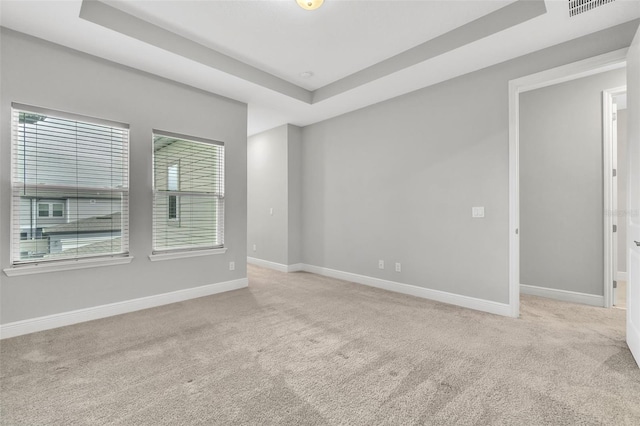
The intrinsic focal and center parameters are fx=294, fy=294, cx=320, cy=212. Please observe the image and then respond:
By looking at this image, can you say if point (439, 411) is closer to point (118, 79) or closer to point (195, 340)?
point (195, 340)

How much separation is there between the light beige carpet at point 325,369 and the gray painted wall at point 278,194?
7.40ft

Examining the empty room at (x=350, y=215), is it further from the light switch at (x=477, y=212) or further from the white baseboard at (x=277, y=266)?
the white baseboard at (x=277, y=266)

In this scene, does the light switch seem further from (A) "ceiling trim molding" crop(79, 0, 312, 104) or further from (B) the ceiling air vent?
(A) "ceiling trim molding" crop(79, 0, 312, 104)

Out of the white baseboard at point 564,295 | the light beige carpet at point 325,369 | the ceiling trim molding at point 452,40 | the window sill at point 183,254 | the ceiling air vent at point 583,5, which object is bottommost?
the light beige carpet at point 325,369

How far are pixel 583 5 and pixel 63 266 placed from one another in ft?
16.1

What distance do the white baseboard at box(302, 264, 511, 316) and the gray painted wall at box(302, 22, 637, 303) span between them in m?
0.06

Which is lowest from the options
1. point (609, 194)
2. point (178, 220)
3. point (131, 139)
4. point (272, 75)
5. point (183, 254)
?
point (183, 254)

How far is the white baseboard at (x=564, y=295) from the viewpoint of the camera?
3386mm

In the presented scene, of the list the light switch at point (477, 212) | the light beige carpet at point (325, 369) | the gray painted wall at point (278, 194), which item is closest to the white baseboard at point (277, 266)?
the gray painted wall at point (278, 194)

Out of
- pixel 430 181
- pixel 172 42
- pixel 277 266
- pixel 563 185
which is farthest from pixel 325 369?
pixel 563 185

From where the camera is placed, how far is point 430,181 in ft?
12.1

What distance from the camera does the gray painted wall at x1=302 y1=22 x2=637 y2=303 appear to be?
3.10 metres

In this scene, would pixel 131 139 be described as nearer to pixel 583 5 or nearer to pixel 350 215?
pixel 350 215

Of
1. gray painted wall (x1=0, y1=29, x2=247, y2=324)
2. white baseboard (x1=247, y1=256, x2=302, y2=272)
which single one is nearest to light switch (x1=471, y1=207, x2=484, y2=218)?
gray painted wall (x1=0, y1=29, x2=247, y2=324)
